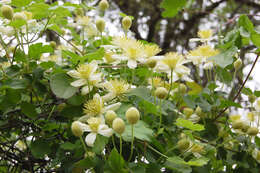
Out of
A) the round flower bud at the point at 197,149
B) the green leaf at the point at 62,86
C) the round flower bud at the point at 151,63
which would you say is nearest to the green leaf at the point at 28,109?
the green leaf at the point at 62,86

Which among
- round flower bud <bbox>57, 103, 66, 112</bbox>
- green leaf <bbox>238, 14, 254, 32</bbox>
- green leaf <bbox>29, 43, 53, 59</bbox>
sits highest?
green leaf <bbox>238, 14, 254, 32</bbox>

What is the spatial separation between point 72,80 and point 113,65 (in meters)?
0.16

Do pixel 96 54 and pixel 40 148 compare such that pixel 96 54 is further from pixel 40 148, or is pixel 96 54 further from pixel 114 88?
pixel 40 148

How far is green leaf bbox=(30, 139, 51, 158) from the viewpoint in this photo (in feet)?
2.72

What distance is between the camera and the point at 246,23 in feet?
2.90

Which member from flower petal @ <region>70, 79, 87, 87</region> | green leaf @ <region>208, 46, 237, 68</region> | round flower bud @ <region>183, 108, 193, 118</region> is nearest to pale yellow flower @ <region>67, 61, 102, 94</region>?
flower petal @ <region>70, 79, 87, 87</region>

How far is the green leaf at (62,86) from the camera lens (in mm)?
710

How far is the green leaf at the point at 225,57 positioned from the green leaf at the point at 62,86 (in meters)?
0.39

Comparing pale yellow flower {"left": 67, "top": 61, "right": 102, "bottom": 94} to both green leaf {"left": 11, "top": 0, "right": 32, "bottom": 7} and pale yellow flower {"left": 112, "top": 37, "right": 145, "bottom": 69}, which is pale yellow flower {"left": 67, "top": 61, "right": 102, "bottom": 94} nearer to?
pale yellow flower {"left": 112, "top": 37, "right": 145, "bottom": 69}

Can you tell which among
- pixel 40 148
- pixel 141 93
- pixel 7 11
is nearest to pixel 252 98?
pixel 141 93

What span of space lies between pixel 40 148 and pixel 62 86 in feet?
0.74

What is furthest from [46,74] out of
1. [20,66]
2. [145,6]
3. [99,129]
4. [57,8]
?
[145,6]

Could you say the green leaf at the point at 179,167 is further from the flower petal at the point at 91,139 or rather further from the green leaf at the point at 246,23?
the green leaf at the point at 246,23

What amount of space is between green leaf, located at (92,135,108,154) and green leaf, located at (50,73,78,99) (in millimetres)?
125
